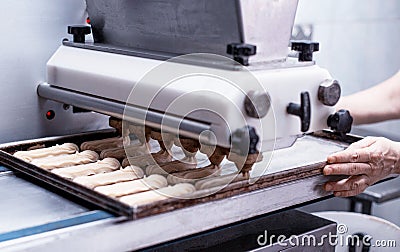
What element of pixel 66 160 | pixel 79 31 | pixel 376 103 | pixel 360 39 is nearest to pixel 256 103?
pixel 66 160

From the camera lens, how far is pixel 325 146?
158 cm

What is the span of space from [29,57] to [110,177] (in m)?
0.50

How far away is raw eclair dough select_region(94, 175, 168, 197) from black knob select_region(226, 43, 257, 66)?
1.01ft

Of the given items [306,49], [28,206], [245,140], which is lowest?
[28,206]

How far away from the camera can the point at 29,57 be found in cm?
156

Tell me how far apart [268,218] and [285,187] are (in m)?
0.21

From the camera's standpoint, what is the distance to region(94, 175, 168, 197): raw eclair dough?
1166 millimetres

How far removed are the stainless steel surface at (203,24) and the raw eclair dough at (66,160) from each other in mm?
293

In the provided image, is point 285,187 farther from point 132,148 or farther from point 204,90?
point 132,148

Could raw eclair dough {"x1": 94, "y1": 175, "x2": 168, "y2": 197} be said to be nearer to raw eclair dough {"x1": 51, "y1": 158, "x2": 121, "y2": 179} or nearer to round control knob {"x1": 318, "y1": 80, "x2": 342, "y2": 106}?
raw eclair dough {"x1": 51, "y1": 158, "x2": 121, "y2": 179}

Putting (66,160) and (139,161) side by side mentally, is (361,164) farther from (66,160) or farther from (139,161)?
(66,160)

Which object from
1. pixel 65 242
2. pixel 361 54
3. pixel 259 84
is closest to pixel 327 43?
pixel 361 54

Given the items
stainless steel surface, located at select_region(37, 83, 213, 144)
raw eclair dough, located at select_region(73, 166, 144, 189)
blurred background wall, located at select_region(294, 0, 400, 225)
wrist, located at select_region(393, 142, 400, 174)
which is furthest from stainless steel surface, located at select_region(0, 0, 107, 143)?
blurred background wall, located at select_region(294, 0, 400, 225)

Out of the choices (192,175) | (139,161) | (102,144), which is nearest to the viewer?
(192,175)
